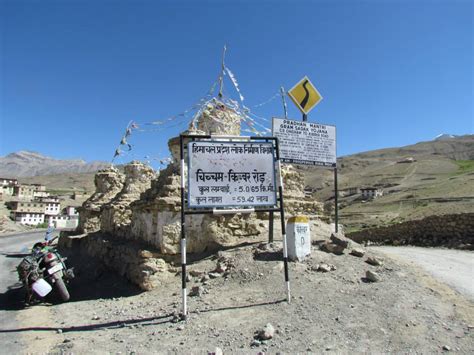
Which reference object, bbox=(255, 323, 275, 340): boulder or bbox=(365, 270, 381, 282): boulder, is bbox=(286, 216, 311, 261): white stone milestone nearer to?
bbox=(365, 270, 381, 282): boulder

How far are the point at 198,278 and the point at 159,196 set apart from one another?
251 centimetres

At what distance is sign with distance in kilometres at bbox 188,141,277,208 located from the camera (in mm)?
6961

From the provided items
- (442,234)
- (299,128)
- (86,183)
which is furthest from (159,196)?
(86,183)

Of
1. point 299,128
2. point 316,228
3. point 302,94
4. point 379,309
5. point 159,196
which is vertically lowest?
point 379,309

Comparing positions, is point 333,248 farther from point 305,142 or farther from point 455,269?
point 455,269

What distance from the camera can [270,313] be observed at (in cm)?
603

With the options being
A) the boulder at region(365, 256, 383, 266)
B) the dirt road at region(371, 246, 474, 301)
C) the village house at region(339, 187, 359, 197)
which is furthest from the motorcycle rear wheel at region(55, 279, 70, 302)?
the village house at region(339, 187, 359, 197)

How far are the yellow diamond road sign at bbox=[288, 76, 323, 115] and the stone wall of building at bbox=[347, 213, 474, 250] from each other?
31.2 ft

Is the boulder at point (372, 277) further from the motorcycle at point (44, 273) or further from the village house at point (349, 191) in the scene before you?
the village house at point (349, 191)

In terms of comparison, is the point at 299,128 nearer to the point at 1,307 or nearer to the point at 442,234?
the point at 1,307

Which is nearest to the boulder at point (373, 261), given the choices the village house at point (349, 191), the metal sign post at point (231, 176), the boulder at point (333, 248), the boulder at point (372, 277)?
the boulder at point (333, 248)

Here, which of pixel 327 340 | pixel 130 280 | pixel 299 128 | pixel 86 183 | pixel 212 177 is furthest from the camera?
pixel 86 183

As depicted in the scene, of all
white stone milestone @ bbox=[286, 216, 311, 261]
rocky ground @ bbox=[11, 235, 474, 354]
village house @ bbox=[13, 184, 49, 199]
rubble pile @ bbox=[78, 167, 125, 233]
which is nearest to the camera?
rocky ground @ bbox=[11, 235, 474, 354]

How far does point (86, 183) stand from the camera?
474ft
